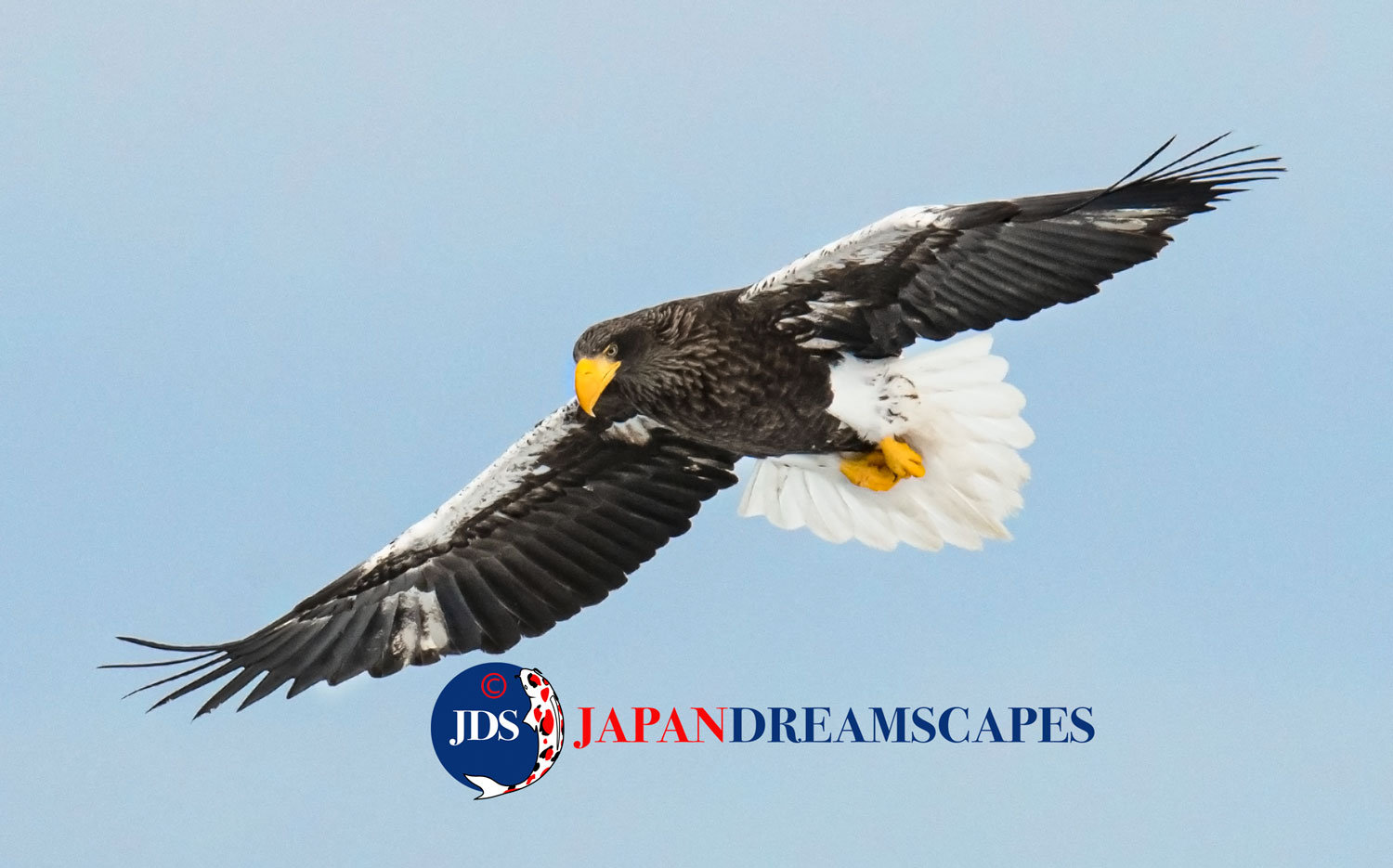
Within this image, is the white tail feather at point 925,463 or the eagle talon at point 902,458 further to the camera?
the eagle talon at point 902,458

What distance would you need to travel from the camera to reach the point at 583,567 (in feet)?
19.0

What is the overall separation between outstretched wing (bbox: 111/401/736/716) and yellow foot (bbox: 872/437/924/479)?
2.12ft

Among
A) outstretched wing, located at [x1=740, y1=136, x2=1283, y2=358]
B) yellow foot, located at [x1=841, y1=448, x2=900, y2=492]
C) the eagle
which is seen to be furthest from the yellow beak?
yellow foot, located at [x1=841, y1=448, x2=900, y2=492]

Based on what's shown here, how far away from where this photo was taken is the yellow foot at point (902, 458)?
558 centimetres

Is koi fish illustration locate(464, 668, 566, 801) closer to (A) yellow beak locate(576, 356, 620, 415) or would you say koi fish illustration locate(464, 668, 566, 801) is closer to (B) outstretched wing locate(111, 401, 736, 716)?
(B) outstretched wing locate(111, 401, 736, 716)

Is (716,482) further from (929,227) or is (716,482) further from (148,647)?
(148,647)

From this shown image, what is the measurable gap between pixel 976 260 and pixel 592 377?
1288mm

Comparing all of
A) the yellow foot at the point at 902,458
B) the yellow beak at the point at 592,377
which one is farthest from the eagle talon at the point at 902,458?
the yellow beak at the point at 592,377

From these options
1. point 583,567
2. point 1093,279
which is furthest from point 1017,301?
point 583,567

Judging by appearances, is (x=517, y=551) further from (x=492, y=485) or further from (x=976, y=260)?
(x=976, y=260)

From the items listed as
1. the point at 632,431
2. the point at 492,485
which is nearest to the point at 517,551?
the point at 492,485

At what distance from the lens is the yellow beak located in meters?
5.10

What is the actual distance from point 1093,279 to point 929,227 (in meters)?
0.54

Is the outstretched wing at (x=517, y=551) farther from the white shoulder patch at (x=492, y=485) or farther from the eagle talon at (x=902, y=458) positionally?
the eagle talon at (x=902, y=458)
